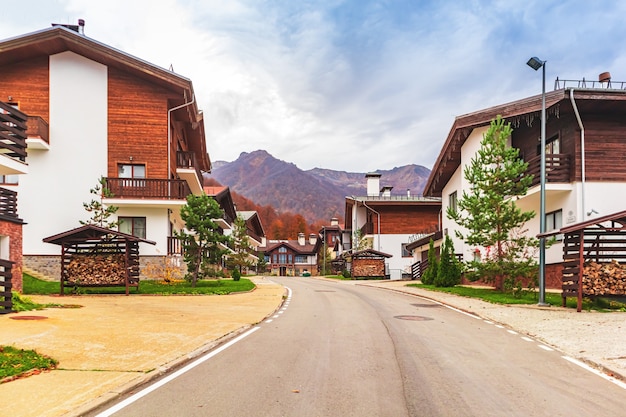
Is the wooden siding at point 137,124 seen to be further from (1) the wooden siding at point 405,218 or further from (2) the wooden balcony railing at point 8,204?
(1) the wooden siding at point 405,218

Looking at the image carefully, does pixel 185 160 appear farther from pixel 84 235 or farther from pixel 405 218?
pixel 405 218

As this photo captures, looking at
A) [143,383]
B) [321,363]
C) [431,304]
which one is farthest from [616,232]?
[143,383]

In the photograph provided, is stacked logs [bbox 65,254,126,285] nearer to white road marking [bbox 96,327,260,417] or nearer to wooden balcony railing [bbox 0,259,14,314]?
wooden balcony railing [bbox 0,259,14,314]

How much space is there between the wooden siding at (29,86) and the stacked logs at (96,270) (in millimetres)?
10692

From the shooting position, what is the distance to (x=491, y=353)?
31.0 feet

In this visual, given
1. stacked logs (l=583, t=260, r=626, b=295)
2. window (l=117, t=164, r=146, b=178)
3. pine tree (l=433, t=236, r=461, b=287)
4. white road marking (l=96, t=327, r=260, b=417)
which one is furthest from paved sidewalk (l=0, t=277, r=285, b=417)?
pine tree (l=433, t=236, r=461, b=287)

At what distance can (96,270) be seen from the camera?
22.5 meters

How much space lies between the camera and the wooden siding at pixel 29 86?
29.0 metres

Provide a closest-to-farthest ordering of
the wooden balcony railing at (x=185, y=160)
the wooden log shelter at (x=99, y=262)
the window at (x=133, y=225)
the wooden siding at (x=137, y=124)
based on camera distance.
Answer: the wooden log shelter at (x=99, y=262) < the window at (x=133, y=225) < the wooden siding at (x=137, y=124) < the wooden balcony railing at (x=185, y=160)

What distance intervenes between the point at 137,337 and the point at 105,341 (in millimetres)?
687

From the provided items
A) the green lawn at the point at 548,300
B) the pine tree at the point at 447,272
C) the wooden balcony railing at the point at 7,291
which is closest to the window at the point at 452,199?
the pine tree at the point at 447,272

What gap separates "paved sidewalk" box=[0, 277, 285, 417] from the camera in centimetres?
610

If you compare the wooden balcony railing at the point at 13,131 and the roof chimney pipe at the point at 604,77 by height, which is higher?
the roof chimney pipe at the point at 604,77

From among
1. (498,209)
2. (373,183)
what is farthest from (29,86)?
(373,183)
